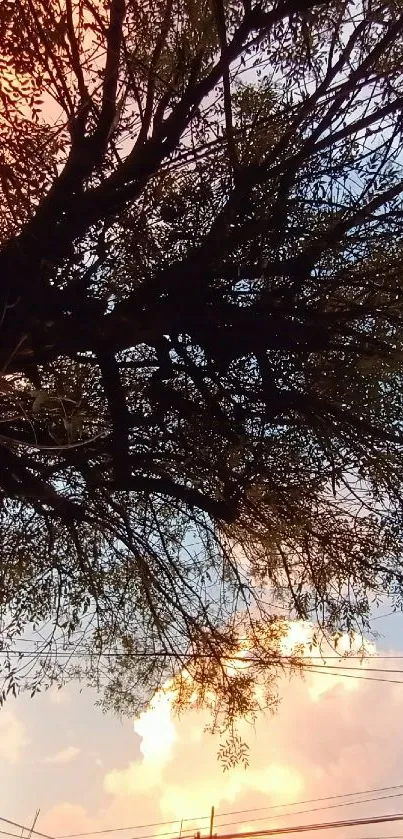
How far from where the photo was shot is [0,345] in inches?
130

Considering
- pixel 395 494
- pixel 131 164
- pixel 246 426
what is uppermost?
pixel 131 164

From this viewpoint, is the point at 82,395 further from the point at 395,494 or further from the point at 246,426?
the point at 395,494

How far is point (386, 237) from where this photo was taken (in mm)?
4008

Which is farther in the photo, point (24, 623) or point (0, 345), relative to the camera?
point (24, 623)

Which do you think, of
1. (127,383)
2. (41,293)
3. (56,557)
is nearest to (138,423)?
(127,383)

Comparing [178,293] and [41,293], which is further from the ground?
[178,293]

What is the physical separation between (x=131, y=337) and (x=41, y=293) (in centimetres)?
56

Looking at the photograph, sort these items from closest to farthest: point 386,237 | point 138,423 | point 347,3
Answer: point 347,3 < point 386,237 < point 138,423

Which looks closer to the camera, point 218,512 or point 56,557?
point 218,512

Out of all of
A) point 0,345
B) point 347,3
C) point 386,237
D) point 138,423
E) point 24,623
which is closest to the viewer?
point 0,345

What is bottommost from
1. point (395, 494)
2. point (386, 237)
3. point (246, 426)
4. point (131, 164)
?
point (395, 494)

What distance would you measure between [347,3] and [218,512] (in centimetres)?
324

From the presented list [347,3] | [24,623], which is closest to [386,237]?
[347,3]

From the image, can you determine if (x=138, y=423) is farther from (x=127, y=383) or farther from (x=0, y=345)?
(x=0, y=345)
